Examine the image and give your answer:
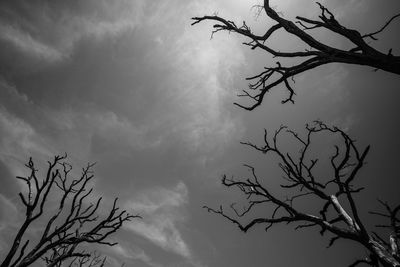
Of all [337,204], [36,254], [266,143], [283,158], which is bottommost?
[36,254]

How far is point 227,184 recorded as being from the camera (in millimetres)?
8367

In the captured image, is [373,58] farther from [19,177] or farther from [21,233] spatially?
[19,177]

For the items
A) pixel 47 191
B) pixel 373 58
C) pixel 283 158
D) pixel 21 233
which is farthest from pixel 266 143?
pixel 21 233

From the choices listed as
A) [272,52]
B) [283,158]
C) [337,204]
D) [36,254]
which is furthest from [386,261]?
[36,254]

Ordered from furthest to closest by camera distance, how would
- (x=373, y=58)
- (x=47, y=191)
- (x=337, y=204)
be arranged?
(x=337, y=204), (x=47, y=191), (x=373, y=58)

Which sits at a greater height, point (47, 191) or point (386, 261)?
point (47, 191)

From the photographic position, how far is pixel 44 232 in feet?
18.6

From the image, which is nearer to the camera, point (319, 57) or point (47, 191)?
point (319, 57)

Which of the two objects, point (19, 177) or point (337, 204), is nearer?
point (19, 177)

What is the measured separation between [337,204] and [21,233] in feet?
24.4

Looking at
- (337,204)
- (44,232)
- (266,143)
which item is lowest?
(44,232)

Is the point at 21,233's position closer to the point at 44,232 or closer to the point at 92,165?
the point at 44,232

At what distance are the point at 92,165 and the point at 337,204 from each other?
7075 mm

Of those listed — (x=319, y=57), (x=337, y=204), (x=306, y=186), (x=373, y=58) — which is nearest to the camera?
(x=373, y=58)
